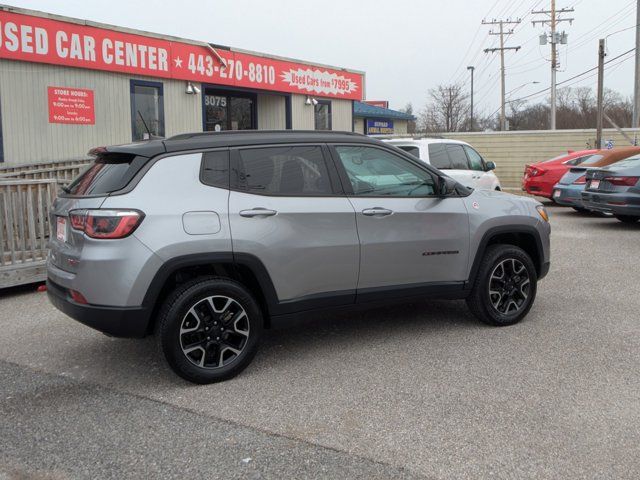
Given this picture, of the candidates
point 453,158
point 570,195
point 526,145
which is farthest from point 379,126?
point 453,158

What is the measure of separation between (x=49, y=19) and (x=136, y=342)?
870 centimetres

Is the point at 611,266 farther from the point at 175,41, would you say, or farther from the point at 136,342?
the point at 175,41

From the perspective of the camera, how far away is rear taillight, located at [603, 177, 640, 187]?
11.3m

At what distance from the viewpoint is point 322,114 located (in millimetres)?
18656

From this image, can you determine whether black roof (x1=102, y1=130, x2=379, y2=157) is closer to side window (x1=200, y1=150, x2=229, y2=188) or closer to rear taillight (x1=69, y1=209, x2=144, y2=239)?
side window (x1=200, y1=150, x2=229, y2=188)

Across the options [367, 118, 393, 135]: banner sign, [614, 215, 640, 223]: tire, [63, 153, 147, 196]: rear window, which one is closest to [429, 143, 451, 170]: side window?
[614, 215, 640, 223]: tire

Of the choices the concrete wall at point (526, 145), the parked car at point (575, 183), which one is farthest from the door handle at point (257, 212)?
the concrete wall at point (526, 145)

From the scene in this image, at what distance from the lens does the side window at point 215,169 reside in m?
4.36

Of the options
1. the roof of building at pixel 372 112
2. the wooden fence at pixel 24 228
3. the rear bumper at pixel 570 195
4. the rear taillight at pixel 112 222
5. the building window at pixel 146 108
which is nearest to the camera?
the rear taillight at pixel 112 222

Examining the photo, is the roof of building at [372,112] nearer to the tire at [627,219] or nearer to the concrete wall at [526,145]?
the concrete wall at [526,145]

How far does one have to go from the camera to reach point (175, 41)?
13969 millimetres

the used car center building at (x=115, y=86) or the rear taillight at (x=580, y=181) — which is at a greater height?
the used car center building at (x=115, y=86)

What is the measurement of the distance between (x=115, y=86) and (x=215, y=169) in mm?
9691

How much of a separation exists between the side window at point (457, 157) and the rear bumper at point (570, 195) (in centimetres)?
313
